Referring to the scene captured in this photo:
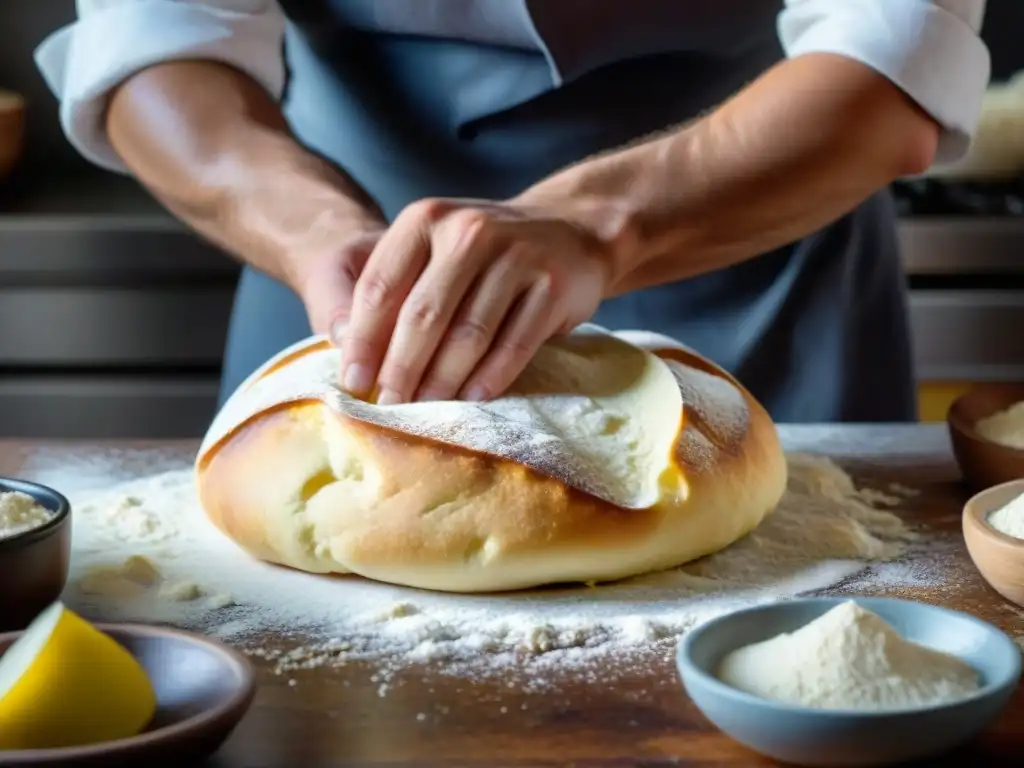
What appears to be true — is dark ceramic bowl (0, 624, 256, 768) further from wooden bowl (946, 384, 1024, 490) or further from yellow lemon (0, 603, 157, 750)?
wooden bowl (946, 384, 1024, 490)

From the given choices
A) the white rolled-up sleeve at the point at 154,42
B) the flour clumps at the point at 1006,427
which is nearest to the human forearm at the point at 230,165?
the white rolled-up sleeve at the point at 154,42

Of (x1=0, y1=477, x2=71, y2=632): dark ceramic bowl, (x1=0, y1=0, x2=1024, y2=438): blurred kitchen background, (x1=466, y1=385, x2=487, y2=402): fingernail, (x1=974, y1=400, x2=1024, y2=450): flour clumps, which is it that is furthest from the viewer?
(x1=0, y1=0, x2=1024, y2=438): blurred kitchen background

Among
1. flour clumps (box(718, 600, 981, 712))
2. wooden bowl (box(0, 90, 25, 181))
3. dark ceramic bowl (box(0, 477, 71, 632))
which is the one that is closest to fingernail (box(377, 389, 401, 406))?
dark ceramic bowl (box(0, 477, 71, 632))

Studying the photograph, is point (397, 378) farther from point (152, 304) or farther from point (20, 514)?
point (152, 304)

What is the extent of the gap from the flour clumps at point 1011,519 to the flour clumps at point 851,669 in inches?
7.3

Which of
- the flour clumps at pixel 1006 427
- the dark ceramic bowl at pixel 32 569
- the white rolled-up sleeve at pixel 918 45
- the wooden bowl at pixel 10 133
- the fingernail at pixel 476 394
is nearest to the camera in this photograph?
the dark ceramic bowl at pixel 32 569

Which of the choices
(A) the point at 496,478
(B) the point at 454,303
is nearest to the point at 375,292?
(B) the point at 454,303

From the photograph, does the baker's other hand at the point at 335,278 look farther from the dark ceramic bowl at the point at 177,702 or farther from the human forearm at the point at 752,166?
the dark ceramic bowl at the point at 177,702

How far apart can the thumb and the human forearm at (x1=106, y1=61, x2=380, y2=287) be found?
0.22 feet

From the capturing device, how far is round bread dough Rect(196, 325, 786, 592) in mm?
852

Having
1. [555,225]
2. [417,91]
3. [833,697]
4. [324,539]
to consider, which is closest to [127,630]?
[324,539]

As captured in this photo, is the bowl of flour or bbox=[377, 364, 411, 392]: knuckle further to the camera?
bbox=[377, 364, 411, 392]: knuckle

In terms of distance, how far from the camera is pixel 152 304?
2.23m

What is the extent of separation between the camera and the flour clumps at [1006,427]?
104 centimetres
